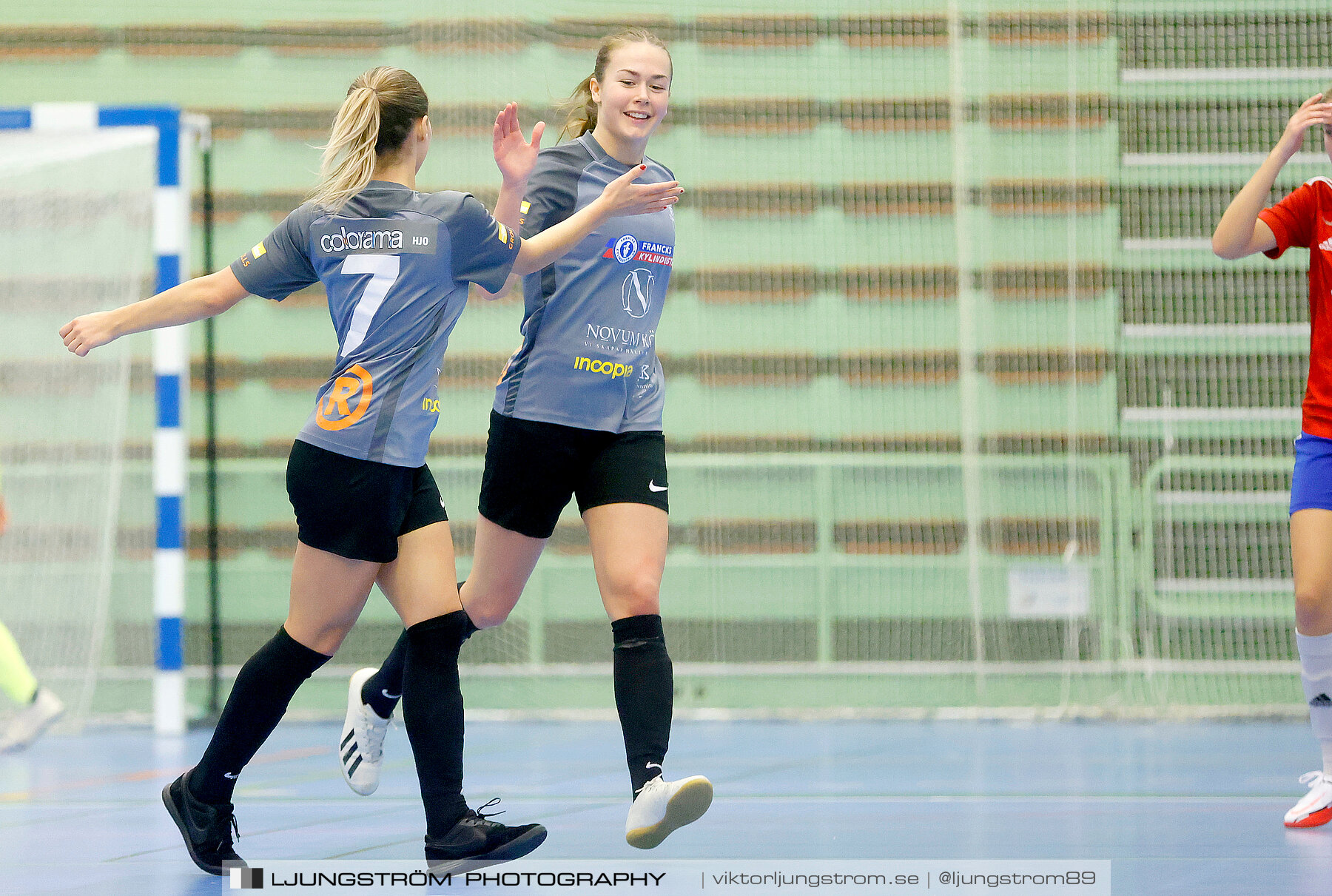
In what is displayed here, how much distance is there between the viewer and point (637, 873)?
114 inches

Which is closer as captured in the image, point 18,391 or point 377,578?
point 377,578

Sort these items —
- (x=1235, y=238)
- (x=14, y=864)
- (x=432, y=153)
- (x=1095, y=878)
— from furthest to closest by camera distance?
(x=432, y=153) < (x=1235, y=238) < (x=14, y=864) < (x=1095, y=878)

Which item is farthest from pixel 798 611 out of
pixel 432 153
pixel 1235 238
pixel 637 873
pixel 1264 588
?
pixel 637 873

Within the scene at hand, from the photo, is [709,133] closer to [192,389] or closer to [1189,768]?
[192,389]

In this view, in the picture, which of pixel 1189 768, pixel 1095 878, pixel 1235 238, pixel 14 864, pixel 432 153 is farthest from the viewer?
pixel 432 153

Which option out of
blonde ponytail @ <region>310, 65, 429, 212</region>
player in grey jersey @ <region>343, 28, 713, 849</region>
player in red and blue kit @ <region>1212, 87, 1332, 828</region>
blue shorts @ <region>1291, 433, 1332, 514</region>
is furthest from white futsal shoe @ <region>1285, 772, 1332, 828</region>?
blonde ponytail @ <region>310, 65, 429, 212</region>

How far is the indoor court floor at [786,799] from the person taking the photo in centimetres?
313

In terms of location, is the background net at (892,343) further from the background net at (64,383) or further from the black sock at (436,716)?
the black sock at (436,716)

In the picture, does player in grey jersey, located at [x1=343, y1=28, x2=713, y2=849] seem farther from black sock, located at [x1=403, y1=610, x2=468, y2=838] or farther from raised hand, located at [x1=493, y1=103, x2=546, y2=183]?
black sock, located at [x1=403, y1=610, x2=468, y2=838]

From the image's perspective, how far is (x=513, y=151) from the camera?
10.3 feet

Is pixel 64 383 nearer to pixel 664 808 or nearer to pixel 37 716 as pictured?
pixel 37 716

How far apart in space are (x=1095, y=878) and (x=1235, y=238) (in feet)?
5.76

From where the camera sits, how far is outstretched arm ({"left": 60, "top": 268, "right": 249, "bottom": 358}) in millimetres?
2775

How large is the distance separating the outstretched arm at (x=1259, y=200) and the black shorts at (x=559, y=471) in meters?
1.63
